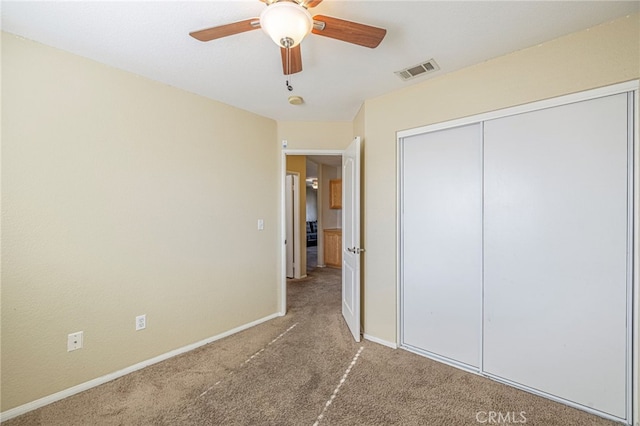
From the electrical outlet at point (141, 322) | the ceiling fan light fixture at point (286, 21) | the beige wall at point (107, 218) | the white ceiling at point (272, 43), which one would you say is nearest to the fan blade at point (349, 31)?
the ceiling fan light fixture at point (286, 21)

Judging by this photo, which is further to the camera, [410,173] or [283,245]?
[283,245]

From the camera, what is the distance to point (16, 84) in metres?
1.79

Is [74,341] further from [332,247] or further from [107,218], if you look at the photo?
[332,247]

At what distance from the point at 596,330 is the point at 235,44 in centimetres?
303

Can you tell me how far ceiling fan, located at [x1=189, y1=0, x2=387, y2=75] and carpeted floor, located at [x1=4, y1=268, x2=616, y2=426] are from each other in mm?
2171

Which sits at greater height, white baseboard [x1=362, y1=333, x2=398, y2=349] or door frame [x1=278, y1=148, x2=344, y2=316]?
door frame [x1=278, y1=148, x2=344, y2=316]

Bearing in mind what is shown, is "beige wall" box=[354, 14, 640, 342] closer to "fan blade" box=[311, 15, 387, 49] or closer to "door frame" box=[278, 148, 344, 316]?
"door frame" box=[278, 148, 344, 316]

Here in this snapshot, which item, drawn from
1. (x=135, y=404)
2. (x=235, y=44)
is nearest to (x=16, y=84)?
(x=235, y=44)

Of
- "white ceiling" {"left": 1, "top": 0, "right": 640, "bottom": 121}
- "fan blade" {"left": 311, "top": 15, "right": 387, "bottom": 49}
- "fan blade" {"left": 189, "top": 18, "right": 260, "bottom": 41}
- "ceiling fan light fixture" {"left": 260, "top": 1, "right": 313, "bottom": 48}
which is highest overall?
"white ceiling" {"left": 1, "top": 0, "right": 640, "bottom": 121}

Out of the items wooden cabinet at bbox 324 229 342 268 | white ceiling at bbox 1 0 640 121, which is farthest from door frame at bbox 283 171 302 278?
white ceiling at bbox 1 0 640 121

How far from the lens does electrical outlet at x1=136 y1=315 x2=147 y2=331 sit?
2330 mm

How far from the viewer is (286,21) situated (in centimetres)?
124

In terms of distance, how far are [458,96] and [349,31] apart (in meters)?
1.37

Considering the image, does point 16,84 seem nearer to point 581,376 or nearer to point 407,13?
point 407,13
